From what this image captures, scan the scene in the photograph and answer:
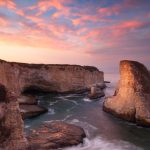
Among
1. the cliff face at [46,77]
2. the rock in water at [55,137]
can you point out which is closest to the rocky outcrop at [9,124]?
the rock in water at [55,137]

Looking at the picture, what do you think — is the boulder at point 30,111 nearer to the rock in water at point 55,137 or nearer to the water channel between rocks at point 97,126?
the water channel between rocks at point 97,126

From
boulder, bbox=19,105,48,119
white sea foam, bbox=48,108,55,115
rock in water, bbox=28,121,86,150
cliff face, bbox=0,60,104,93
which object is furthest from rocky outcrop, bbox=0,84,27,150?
Answer: cliff face, bbox=0,60,104,93

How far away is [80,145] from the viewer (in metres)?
22.1

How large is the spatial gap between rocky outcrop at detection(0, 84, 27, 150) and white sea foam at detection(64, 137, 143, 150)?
7833 mm

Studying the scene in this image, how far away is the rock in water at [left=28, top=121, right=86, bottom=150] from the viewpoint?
20656 millimetres

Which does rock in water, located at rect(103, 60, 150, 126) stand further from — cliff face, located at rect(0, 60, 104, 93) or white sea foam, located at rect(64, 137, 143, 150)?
cliff face, located at rect(0, 60, 104, 93)

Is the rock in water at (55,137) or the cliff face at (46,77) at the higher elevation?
the cliff face at (46,77)

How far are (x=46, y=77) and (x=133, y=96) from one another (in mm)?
26302

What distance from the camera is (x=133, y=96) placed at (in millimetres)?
32125

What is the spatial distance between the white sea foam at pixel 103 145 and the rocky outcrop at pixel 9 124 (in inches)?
308

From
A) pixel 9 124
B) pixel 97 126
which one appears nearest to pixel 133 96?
pixel 97 126

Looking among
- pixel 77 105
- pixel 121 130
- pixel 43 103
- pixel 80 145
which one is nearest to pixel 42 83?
pixel 43 103

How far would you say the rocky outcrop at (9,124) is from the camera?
13438 millimetres

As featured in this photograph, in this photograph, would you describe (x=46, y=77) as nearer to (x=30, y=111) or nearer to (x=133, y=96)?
(x=30, y=111)
